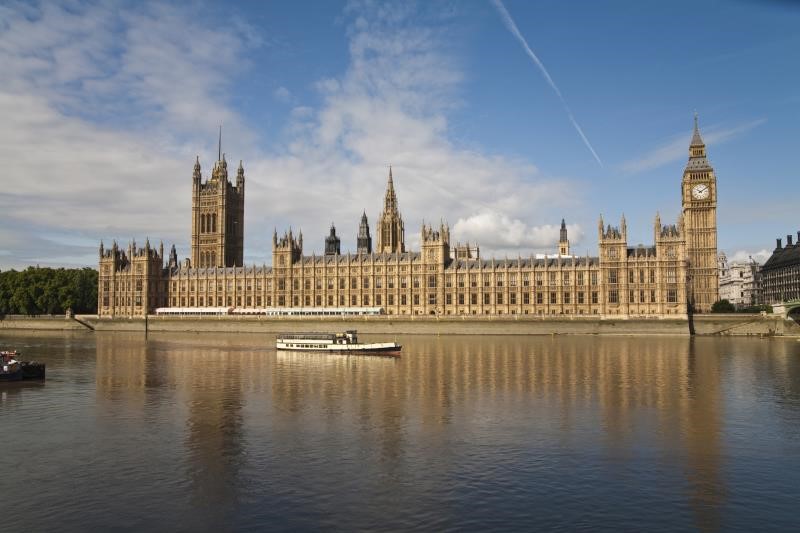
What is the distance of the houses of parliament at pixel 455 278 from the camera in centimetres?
12244

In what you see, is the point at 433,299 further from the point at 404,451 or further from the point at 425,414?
the point at 404,451

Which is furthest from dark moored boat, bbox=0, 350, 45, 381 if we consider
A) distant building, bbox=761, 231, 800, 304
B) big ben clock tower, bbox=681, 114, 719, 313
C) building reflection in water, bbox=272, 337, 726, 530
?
distant building, bbox=761, 231, 800, 304

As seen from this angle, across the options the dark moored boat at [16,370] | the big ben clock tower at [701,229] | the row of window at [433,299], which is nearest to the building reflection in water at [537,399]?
the dark moored boat at [16,370]

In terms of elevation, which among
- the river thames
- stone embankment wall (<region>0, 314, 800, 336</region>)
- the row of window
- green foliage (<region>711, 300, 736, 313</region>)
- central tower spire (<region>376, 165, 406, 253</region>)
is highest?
Result: central tower spire (<region>376, 165, 406, 253</region>)

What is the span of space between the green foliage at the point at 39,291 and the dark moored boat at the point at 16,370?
10086 centimetres

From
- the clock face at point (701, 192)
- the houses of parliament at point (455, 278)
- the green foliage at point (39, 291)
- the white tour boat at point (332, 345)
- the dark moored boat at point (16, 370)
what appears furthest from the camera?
the green foliage at point (39, 291)

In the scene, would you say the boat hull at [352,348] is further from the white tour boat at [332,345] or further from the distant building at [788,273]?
the distant building at [788,273]

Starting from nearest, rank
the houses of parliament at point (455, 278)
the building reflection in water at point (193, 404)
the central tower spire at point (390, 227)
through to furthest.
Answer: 1. the building reflection in water at point (193, 404)
2. the houses of parliament at point (455, 278)
3. the central tower spire at point (390, 227)

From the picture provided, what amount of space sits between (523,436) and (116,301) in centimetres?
14238

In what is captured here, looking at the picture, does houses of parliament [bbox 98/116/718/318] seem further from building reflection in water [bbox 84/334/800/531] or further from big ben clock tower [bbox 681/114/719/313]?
building reflection in water [bbox 84/334/800/531]

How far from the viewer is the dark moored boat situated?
5181cm

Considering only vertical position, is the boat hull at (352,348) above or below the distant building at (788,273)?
below

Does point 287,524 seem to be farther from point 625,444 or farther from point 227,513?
point 625,444

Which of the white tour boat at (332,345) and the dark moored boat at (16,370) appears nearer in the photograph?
the dark moored boat at (16,370)
